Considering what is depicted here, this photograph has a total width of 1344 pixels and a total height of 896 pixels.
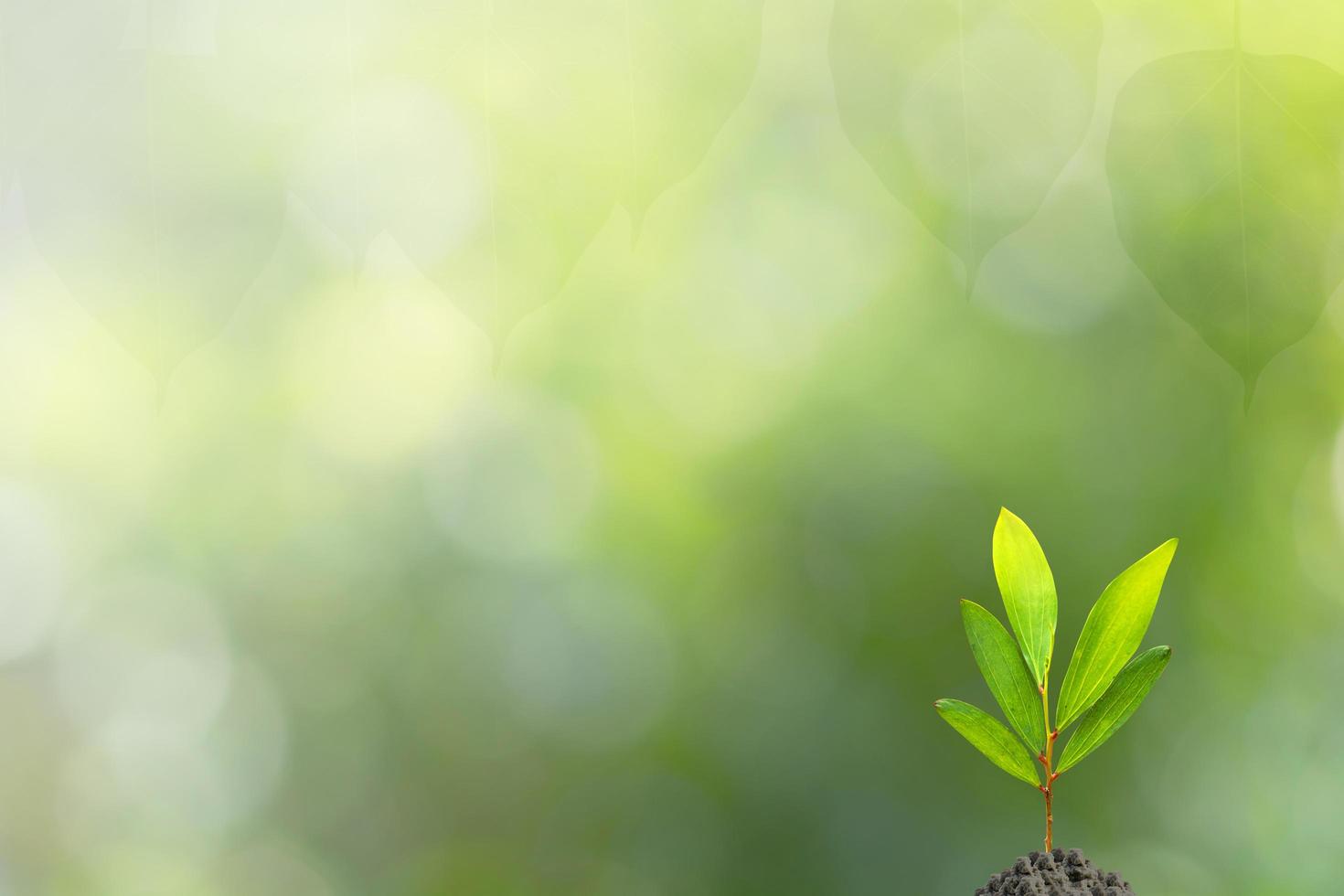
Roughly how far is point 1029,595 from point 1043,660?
57 millimetres

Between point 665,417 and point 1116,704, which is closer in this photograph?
point 1116,704

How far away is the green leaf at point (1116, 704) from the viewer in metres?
0.83

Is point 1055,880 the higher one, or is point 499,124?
Answer: point 499,124

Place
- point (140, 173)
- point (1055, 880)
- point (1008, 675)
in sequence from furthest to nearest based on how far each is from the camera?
point (140, 173) < point (1008, 675) < point (1055, 880)

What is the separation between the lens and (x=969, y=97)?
1.24 metres

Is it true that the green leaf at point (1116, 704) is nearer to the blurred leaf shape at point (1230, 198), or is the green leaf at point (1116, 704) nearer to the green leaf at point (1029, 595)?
the green leaf at point (1029, 595)

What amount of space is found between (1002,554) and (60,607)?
3.60 feet

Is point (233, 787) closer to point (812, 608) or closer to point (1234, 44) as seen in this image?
point (812, 608)

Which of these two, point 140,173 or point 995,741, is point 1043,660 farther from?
point 140,173

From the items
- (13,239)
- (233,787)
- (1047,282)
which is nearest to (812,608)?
(1047,282)

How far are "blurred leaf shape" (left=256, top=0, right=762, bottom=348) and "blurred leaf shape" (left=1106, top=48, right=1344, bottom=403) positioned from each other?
52cm

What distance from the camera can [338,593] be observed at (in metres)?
1.21

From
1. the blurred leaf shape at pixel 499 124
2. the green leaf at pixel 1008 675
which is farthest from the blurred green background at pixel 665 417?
the green leaf at pixel 1008 675

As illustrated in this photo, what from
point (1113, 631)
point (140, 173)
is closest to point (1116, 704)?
point (1113, 631)
